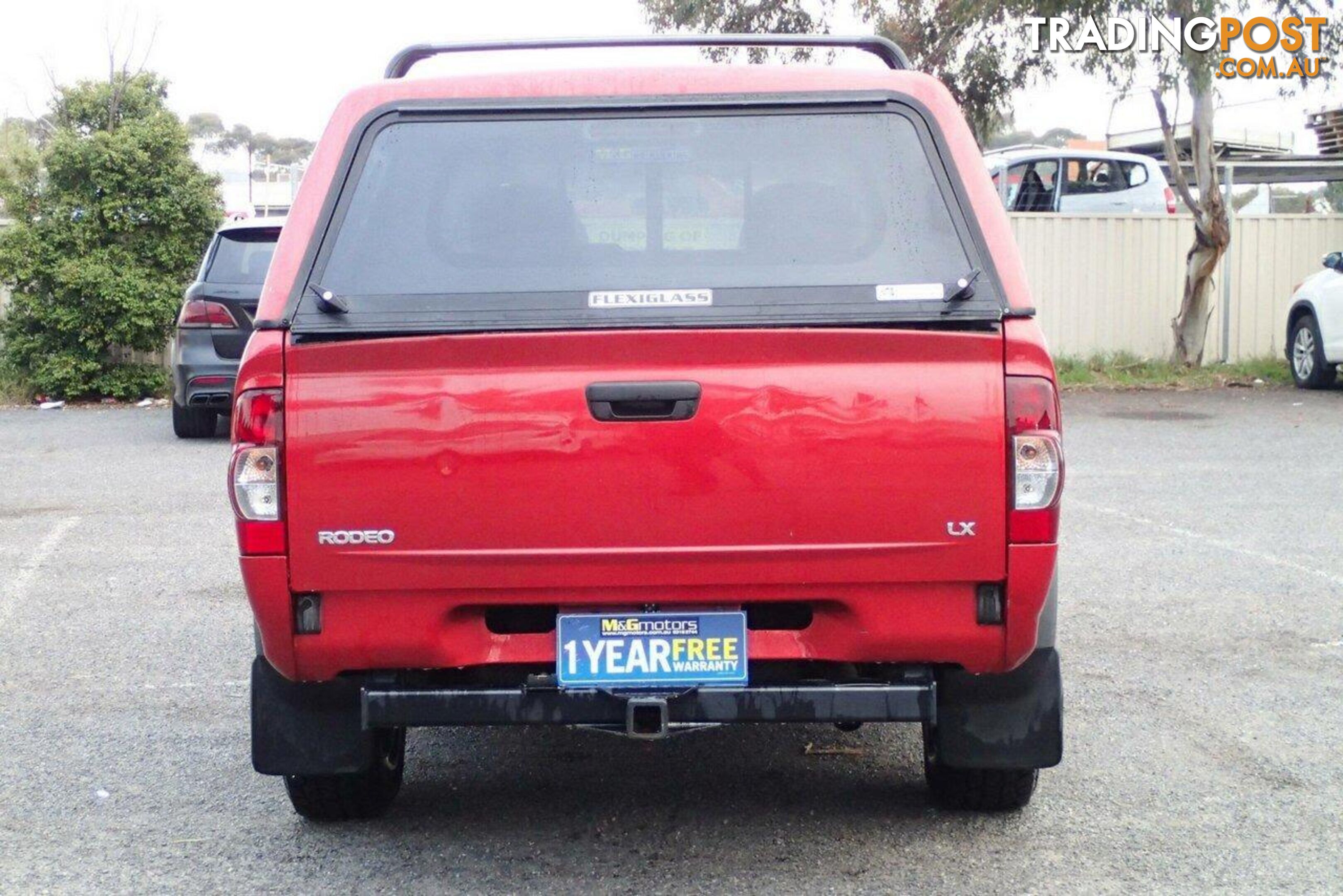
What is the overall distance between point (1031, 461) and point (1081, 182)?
667 inches

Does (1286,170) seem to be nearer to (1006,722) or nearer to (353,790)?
(1006,722)

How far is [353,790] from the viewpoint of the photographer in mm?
4129

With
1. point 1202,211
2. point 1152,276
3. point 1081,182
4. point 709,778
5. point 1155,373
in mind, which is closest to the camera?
point 709,778

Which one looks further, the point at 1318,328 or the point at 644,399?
the point at 1318,328

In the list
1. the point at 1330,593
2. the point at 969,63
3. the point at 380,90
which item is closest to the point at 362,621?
the point at 380,90

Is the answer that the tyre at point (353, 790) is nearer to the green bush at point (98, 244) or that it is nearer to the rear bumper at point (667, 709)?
the rear bumper at point (667, 709)

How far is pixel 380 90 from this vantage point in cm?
387

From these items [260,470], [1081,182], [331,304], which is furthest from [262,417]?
[1081,182]

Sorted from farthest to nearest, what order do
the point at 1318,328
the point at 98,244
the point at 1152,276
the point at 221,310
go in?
the point at 1152,276, the point at 98,244, the point at 1318,328, the point at 221,310

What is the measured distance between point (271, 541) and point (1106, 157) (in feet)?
58.0

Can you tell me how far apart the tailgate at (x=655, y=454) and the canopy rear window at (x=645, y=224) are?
8cm

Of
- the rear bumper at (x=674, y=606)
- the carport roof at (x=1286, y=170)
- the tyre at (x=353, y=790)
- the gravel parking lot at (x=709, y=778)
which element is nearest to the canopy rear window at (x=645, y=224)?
the rear bumper at (x=674, y=606)

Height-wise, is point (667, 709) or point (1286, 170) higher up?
point (1286, 170)

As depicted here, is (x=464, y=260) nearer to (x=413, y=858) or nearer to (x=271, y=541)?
(x=271, y=541)
